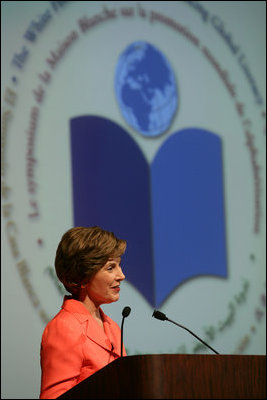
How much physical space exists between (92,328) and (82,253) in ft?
0.64

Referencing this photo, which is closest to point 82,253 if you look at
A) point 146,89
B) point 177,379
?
point 177,379

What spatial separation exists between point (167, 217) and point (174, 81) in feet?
2.54

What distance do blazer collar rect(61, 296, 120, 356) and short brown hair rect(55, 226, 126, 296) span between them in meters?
0.06

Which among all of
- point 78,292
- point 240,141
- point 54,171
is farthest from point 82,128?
point 78,292

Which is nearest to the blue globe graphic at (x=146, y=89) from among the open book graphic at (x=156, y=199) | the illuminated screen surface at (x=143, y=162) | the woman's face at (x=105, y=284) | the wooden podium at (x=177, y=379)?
the illuminated screen surface at (x=143, y=162)

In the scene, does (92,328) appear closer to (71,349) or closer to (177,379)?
(71,349)

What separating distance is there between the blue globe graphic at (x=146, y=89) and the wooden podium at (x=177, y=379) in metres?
2.32

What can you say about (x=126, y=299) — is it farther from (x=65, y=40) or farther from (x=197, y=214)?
(x=65, y=40)

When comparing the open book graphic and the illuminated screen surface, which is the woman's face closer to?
the illuminated screen surface

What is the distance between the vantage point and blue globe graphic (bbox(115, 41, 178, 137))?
11.6 ft

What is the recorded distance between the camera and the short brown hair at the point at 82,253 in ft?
5.75

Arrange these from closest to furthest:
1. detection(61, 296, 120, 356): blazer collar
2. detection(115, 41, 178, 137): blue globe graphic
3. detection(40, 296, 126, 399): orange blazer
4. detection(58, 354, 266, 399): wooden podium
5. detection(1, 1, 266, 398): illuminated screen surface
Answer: detection(58, 354, 266, 399): wooden podium → detection(40, 296, 126, 399): orange blazer → detection(61, 296, 120, 356): blazer collar → detection(1, 1, 266, 398): illuminated screen surface → detection(115, 41, 178, 137): blue globe graphic

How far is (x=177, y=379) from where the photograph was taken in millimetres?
1306

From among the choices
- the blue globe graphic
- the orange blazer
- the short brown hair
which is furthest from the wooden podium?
the blue globe graphic
